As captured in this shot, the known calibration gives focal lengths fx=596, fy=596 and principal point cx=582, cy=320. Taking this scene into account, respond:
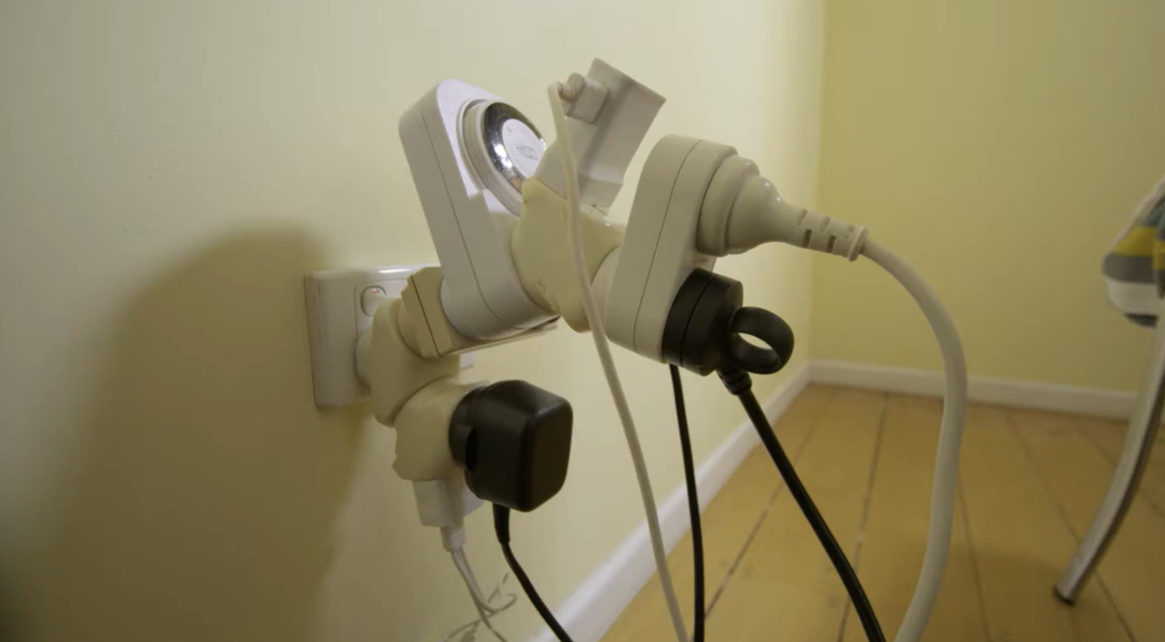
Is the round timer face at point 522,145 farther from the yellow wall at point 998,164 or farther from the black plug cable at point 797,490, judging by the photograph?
the yellow wall at point 998,164

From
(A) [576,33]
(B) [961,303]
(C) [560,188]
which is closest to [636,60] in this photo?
(A) [576,33]

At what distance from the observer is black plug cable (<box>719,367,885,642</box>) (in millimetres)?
258

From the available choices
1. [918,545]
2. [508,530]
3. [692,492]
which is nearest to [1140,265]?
[918,545]

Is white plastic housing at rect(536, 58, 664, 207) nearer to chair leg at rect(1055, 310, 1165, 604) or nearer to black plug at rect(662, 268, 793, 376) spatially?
black plug at rect(662, 268, 793, 376)

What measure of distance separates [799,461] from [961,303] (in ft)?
2.64

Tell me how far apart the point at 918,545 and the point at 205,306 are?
3.02 feet

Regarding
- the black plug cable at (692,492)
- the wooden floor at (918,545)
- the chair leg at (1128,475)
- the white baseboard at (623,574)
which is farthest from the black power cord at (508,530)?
the chair leg at (1128,475)

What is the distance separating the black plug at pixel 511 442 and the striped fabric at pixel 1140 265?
77 centimetres

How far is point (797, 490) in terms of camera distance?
0.28m

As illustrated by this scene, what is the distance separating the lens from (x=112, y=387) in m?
0.26

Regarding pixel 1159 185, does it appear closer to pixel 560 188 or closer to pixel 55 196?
pixel 560 188

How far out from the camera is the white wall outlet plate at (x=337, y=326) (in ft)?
1.14

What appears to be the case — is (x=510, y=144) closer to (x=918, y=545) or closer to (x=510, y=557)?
(x=510, y=557)

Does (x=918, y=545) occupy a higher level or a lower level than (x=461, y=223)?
lower
